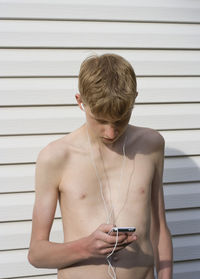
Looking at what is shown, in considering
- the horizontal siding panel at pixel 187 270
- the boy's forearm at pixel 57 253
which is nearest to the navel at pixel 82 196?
the boy's forearm at pixel 57 253

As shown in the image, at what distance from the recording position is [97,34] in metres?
2.80

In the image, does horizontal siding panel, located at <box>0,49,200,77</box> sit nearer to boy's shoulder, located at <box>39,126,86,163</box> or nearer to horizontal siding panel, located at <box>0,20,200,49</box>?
horizontal siding panel, located at <box>0,20,200,49</box>

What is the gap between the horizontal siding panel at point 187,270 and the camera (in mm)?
3121

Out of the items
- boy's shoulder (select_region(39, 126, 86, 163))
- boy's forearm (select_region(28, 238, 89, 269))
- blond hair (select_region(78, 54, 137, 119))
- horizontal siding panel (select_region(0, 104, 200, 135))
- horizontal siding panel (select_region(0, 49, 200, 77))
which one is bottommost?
boy's forearm (select_region(28, 238, 89, 269))

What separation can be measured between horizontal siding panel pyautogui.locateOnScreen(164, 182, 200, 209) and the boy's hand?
139 cm

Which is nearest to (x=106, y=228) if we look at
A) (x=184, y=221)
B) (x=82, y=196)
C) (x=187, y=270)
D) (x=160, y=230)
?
(x=82, y=196)

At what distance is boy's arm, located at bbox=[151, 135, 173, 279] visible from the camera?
6.95ft

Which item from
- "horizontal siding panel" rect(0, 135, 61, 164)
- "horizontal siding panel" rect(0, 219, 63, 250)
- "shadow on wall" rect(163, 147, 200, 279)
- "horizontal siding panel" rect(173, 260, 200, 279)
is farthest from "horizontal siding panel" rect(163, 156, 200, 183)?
"horizontal siding panel" rect(0, 219, 63, 250)

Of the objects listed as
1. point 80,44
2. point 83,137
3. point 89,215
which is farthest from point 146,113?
point 89,215

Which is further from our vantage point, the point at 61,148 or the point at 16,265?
the point at 16,265

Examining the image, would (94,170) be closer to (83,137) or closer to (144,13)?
(83,137)

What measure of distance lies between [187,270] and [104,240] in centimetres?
177

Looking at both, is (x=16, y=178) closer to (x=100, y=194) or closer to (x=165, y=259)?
(x=100, y=194)

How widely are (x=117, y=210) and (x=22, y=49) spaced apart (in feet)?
4.58
